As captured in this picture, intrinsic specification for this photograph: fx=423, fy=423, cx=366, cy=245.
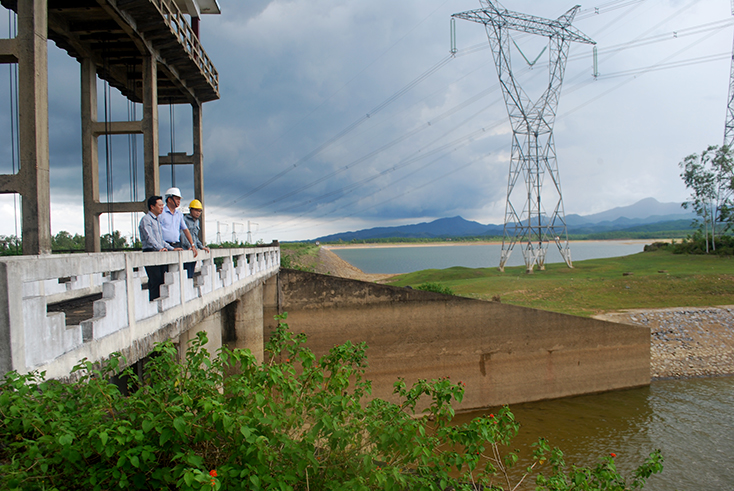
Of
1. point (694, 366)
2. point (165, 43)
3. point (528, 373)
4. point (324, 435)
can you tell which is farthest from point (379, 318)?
point (694, 366)

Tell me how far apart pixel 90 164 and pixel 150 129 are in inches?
78.0

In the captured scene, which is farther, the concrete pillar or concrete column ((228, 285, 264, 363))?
the concrete pillar

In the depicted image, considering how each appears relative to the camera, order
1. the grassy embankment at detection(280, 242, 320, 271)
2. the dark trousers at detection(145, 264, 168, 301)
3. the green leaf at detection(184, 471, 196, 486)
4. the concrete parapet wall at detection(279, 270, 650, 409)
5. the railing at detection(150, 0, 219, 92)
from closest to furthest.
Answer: the green leaf at detection(184, 471, 196, 486)
the dark trousers at detection(145, 264, 168, 301)
the railing at detection(150, 0, 219, 92)
the concrete parapet wall at detection(279, 270, 650, 409)
the grassy embankment at detection(280, 242, 320, 271)

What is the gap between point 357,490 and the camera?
3.66 metres

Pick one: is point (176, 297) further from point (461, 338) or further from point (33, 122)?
point (461, 338)

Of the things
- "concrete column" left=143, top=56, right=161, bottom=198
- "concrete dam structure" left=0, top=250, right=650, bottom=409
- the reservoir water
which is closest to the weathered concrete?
"concrete dam structure" left=0, top=250, right=650, bottom=409

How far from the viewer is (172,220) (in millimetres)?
7078

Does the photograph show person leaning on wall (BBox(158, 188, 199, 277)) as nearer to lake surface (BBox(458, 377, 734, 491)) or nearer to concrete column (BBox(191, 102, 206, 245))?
concrete column (BBox(191, 102, 206, 245))

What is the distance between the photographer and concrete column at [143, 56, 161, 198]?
40.0 ft

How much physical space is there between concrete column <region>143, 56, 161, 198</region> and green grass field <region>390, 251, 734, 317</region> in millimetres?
18690

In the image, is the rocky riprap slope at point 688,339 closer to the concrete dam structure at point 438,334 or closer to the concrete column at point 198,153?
the concrete dam structure at point 438,334

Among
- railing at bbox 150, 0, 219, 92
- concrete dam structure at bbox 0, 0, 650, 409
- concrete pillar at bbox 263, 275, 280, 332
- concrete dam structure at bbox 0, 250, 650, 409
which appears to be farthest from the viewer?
concrete pillar at bbox 263, 275, 280, 332

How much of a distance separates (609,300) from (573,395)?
11233mm

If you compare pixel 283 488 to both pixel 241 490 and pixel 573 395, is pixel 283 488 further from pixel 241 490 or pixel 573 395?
pixel 573 395
